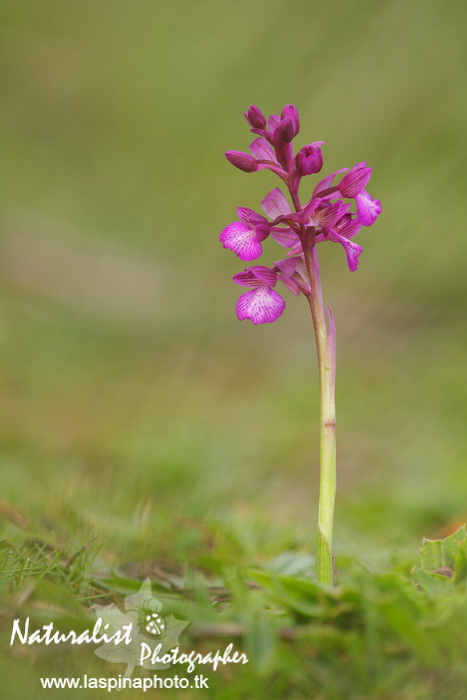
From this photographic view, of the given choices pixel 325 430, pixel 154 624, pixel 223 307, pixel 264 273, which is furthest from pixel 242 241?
pixel 223 307

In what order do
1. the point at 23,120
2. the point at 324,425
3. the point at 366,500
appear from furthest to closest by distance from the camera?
the point at 23,120
the point at 366,500
the point at 324,425

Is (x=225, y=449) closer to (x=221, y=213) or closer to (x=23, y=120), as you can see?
(x=221, y=213)

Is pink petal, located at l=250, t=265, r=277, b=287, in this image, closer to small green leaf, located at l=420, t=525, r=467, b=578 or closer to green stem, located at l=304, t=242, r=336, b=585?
green stem, located at l=304, t=242, r=336, b=585

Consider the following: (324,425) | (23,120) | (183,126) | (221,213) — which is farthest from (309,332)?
(23,120)

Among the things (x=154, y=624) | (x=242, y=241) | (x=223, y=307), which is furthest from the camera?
(x=223, y=307)

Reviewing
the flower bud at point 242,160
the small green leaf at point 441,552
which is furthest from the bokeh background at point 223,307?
the flower bud at point 242,160

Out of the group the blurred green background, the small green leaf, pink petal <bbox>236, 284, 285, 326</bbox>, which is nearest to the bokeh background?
the blurred green background

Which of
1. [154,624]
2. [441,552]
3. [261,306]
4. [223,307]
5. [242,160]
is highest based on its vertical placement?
A: [223,307]

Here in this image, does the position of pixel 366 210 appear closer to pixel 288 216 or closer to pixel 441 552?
pixel 288 216
